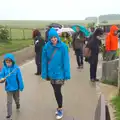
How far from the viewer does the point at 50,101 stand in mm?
8422


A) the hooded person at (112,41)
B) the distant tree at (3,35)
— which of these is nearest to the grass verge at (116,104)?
Answer: the hooded person at (112,41)

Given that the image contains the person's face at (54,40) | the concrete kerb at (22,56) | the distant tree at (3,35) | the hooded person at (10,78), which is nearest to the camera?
the person's face at (54,40)

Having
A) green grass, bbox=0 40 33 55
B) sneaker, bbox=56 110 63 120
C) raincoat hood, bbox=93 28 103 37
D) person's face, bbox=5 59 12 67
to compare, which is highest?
raincoat hood, bbox=93 28 103 37

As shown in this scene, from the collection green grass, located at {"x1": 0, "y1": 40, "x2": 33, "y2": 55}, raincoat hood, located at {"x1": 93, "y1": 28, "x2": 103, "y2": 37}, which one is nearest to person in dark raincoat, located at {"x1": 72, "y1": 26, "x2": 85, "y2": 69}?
raincoat hood, located at {"x1": 93, "y1": 28, "x2": 103, "y2": 37}

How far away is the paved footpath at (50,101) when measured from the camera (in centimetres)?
734

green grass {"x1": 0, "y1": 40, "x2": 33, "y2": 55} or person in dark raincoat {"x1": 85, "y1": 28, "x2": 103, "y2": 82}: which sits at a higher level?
person in dark raincoat {"x1": 85, "y1": 28, "x2": 103, "y2": 82}

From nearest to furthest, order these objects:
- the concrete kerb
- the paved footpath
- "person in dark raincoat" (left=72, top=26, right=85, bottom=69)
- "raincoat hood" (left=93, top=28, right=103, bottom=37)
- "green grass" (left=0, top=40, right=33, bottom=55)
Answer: the paved footpath, "raincoat hood" (left=93, top=28, right=103, bottom=37), "person in dark raincoat" (left=72, top=26, right=85, bottom=69), the concrete kerb, "green grass" (left=0, top=40, right=33, bottom=55)

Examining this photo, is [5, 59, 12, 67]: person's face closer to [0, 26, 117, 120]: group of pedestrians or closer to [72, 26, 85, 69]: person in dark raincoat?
[0, 26, 117, 120]: group of pedestrians

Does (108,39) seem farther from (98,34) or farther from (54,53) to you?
(54,53)

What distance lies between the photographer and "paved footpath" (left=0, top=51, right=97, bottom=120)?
7.34m

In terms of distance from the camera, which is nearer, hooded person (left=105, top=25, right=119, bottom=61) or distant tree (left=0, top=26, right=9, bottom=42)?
hooded person (left=105, top=25, right=119, bottom=61)

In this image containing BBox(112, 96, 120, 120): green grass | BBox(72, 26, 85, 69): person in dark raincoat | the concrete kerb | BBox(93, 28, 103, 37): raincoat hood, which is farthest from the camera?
the concrete kerb

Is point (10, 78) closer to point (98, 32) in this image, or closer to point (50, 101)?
point (50, 101)

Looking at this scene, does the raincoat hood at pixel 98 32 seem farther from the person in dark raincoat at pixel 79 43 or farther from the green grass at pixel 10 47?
the green grass at pixel 10 47
